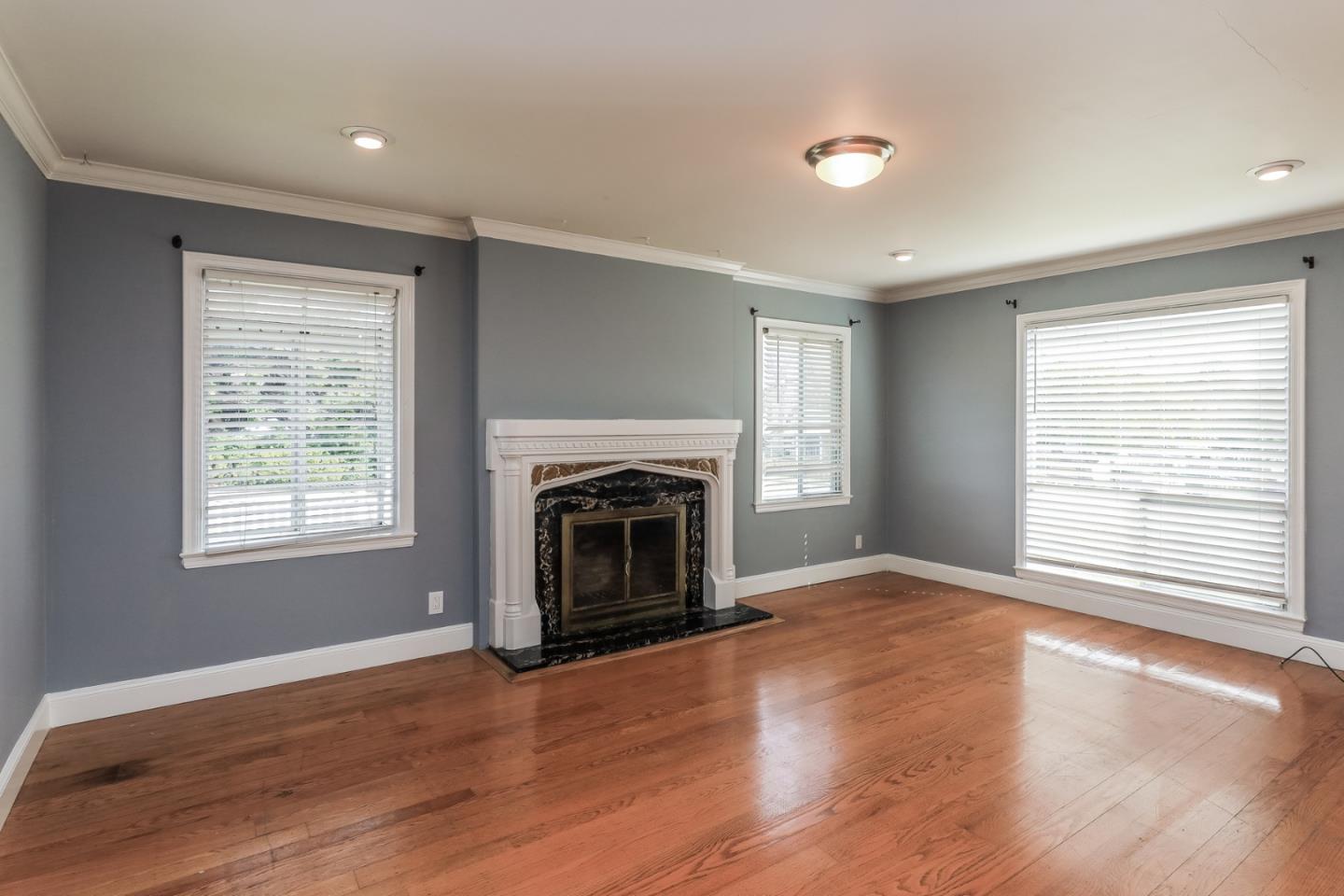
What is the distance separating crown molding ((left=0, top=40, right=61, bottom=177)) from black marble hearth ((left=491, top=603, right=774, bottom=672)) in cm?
298

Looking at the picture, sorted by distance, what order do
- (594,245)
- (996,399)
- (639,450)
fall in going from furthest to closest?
(996,399)
(639,450)
(594,245)

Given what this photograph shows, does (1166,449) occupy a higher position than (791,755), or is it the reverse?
(1166,449)

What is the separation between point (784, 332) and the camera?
552 centimetres

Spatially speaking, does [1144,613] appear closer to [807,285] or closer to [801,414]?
[801,414]

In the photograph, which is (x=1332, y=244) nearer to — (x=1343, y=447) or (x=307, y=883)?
(x=1343, y=447)

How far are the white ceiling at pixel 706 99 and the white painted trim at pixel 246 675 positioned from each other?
7.53 ft

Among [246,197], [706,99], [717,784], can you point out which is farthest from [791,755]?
[246,197]

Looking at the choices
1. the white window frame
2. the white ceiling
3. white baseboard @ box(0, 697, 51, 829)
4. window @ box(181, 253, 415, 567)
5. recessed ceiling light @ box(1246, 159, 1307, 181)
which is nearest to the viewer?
the white ceiling

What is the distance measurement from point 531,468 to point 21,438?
2.13 m

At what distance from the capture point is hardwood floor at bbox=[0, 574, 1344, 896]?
2.09m

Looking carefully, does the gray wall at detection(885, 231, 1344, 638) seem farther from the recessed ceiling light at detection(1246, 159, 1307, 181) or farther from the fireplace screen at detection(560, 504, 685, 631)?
the fireplace screen at detection(560, 504, 685, 631)

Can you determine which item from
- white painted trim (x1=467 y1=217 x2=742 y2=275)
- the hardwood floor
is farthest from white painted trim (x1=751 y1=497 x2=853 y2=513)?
white painted trim (x1=467 y1=217 x2=742 y2=275)

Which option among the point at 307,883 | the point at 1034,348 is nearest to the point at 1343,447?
the point at 1034,348

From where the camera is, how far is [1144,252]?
175 inches
